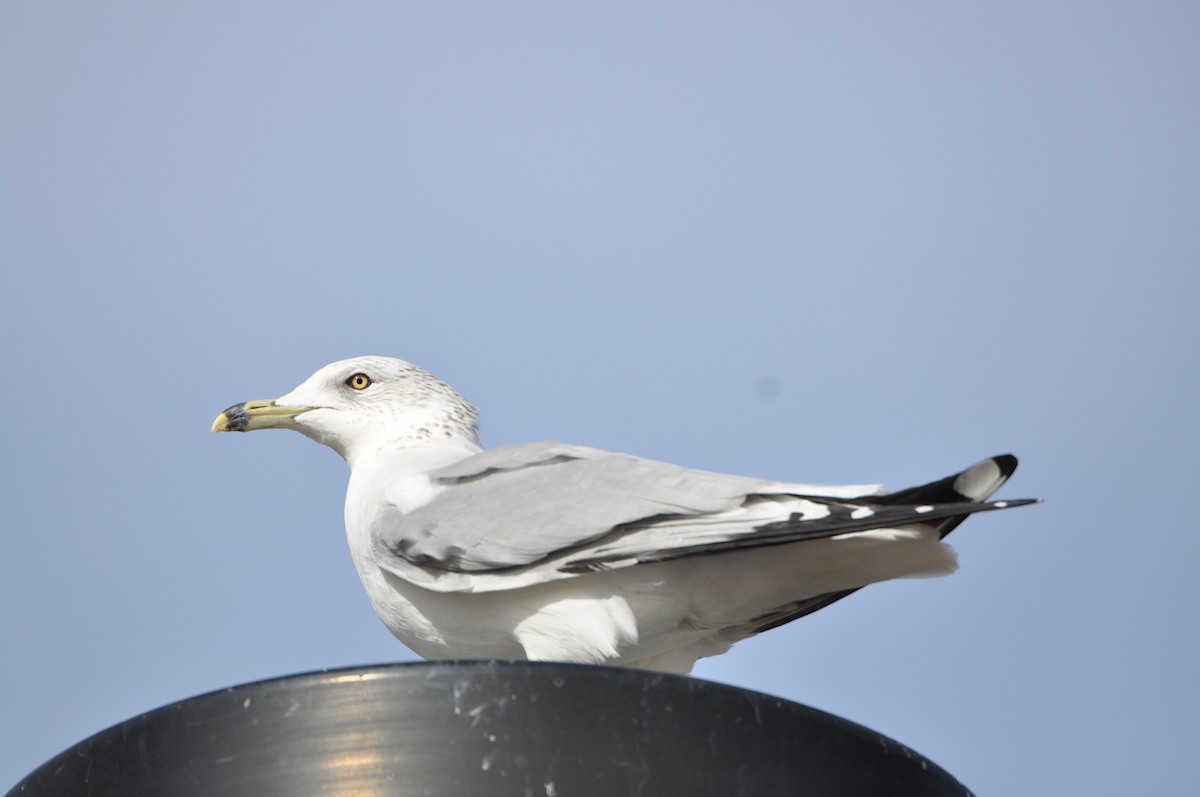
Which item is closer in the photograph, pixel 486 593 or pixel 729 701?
pixel 729 701

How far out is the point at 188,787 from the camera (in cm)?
286

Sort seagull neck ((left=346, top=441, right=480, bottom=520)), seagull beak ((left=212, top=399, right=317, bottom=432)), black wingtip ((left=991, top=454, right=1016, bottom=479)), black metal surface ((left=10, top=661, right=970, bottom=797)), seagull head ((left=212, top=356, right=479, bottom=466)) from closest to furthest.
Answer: black metal surface ((left=10, top=661, right=970, bottom=797)) < black wingtip ((left=991, top=454, right=1016, bottom=479)) < seagull neck ((left=346, top=441, right=480, bottom=520)) < seagull head ((left=212, top=356, right=479, bottom=466)) < seagull beak ((left=212, top=399, right=317, bottom=432))

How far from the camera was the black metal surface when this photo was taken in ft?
9.36

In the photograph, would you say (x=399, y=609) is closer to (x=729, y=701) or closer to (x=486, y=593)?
(x=486, y=593)

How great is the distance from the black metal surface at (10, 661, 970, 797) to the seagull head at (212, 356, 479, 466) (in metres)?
2.97

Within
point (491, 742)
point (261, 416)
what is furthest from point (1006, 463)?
point (261, 416)

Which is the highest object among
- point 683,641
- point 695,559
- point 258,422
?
point 258,422

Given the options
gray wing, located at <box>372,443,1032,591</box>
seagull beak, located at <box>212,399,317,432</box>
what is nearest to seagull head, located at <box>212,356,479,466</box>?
seagull beak, located at <box>212,399,317,432</box>

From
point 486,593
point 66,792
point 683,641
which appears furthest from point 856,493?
point 66,792

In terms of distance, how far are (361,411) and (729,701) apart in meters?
3.36

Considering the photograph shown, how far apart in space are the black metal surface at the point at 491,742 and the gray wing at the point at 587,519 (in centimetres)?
128

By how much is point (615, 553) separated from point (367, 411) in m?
1.83

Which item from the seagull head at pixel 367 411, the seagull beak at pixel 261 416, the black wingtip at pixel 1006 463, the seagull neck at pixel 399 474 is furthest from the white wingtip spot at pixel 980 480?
the seagull beak at pixel 261 416

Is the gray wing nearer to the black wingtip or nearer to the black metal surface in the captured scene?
the black wingtip
